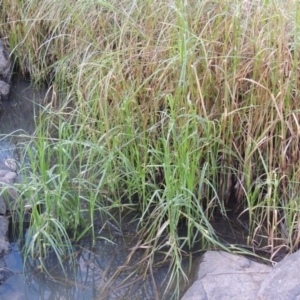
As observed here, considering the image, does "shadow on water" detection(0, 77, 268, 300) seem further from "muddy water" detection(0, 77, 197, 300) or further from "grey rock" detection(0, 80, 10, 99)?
"grey rock" detection(0, 80, 10, 99)

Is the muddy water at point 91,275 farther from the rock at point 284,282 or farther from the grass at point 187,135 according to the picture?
the rock at point 284,282

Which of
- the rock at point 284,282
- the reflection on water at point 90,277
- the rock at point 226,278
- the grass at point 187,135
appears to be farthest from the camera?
the grass at point 187,135

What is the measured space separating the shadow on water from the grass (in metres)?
0.06

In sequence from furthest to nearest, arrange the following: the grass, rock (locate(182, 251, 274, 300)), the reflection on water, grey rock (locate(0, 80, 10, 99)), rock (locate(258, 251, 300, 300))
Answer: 1. grey rock (locate(0, 80, 10, 99))
2. the grass
3. the reflection on water
4. rock (locate(182, 251, 274, 300))
5. rock (locate(258, 251, 300, 300))

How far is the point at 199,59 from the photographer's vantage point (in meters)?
2.54

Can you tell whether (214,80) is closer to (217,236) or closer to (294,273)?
(217,236)

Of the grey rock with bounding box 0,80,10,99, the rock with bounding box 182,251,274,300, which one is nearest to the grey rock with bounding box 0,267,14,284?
the rock with bounding box 182,251,274,300

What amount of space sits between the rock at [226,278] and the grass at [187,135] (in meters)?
0.10

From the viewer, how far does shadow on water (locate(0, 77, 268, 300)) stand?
2.24m

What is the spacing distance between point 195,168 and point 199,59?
1.67 feet

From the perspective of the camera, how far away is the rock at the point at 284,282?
1.88 meters

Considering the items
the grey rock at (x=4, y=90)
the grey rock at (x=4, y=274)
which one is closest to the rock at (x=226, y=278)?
the grey rock at (x=4, y=274)

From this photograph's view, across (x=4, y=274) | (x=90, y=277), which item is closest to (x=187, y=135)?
(x=90, y=277)

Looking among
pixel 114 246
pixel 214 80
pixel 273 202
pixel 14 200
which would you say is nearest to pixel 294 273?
pixel 273 202
